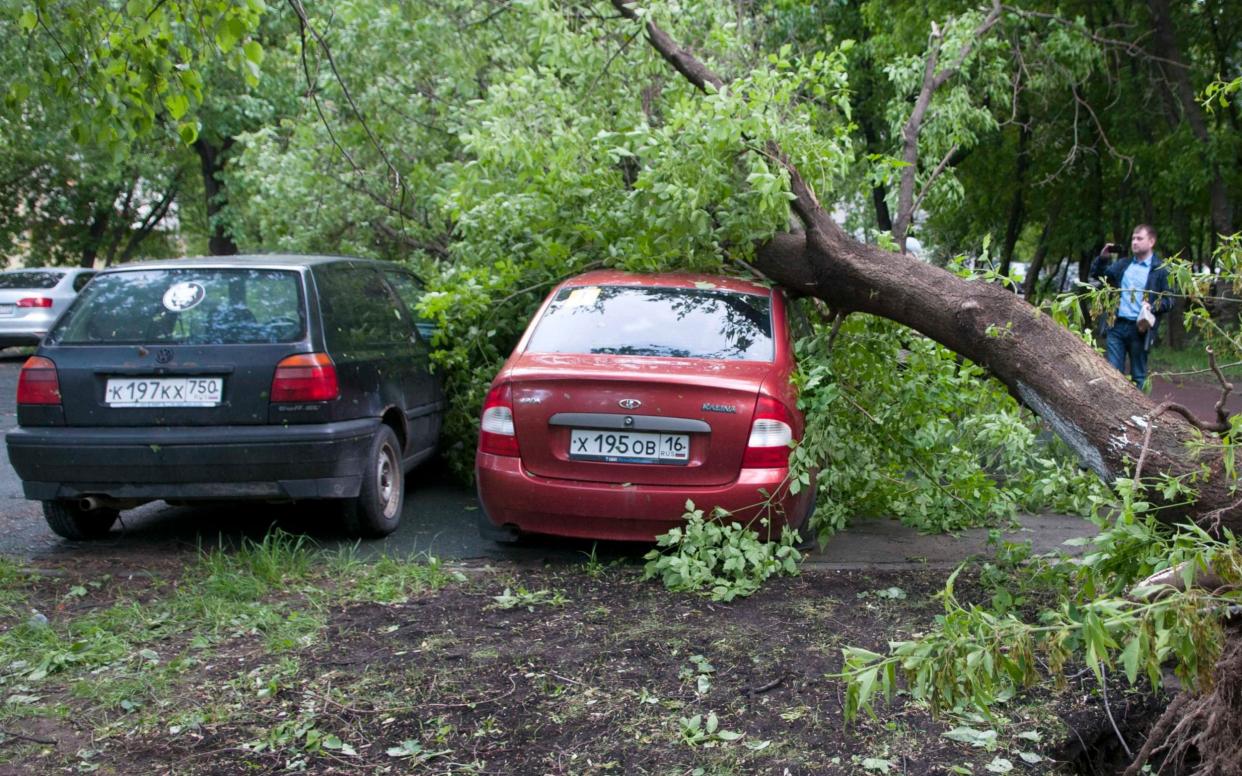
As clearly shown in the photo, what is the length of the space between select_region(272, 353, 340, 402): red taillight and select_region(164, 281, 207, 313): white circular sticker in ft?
2.24

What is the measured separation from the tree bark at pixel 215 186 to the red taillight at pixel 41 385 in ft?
59.0

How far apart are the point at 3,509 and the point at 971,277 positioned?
6059mm

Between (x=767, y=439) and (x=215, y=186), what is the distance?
21.8m

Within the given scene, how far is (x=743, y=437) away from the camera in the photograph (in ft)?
17.4

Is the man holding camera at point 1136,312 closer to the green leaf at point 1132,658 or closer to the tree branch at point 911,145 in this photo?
the tree branch at point 911,145

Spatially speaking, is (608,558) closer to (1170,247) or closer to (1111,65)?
(1111,65)

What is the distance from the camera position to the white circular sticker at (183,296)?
604 centimetres

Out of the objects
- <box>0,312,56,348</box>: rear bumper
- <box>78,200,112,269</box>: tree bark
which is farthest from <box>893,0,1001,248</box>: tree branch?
<box>78,200,112,269</box>: tree bark

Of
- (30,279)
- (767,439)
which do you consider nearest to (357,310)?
(767,439)

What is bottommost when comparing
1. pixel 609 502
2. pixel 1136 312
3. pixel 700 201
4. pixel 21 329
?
pixel 21 329

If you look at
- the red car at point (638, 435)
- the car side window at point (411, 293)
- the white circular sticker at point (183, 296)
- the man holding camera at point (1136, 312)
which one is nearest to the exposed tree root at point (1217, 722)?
the red car at point (638, 435)

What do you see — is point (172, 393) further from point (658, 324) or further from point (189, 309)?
point (658, 324)

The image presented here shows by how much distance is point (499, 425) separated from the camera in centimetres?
559

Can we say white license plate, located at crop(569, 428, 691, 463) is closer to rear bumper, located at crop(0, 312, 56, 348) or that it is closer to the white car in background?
the white car in background
